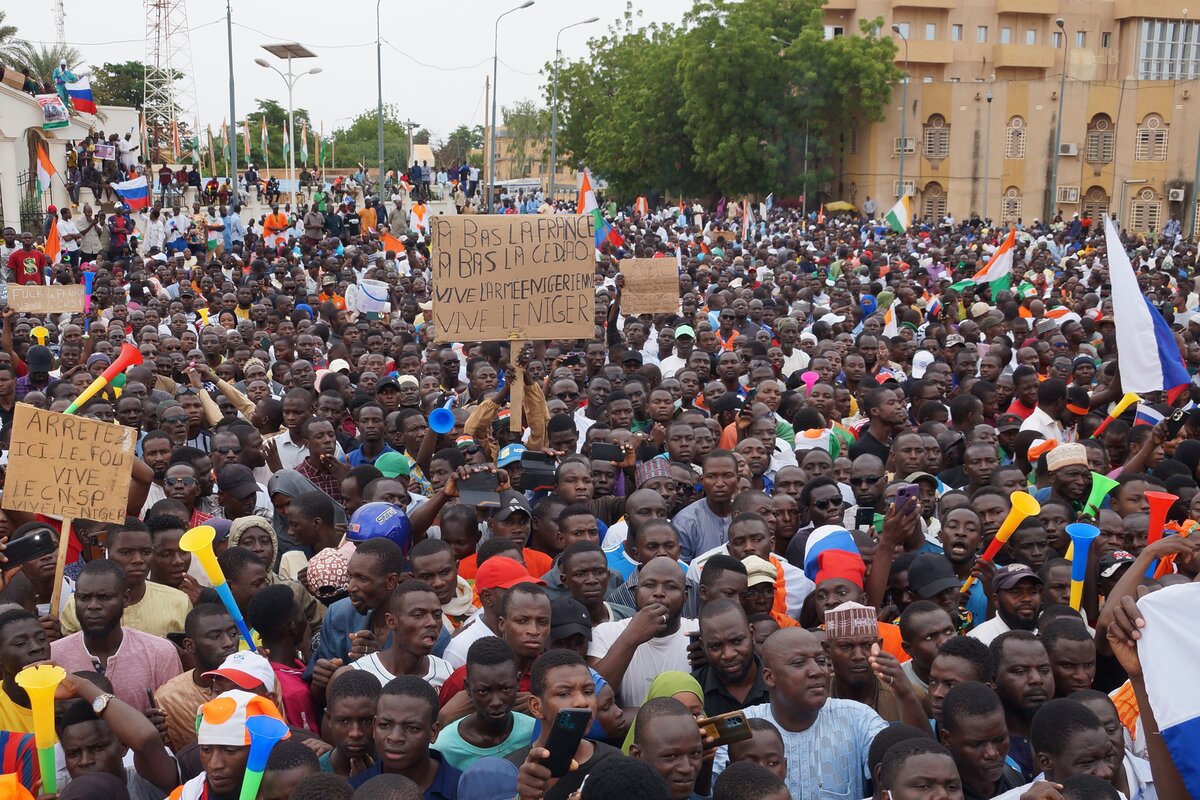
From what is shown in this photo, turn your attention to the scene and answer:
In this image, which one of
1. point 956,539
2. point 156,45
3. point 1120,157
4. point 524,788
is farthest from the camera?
point 156,45

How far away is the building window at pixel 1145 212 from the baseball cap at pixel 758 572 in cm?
5403

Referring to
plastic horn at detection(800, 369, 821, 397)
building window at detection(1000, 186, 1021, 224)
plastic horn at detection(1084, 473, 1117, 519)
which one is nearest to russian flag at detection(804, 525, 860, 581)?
plastic horn at detection(1084, 473, 1117, 519)

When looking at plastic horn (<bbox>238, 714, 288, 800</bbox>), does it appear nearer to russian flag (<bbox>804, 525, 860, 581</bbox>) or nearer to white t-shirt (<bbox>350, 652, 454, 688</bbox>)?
white t-shirt (<bbox>350, 652, 454, 688</bbox>)

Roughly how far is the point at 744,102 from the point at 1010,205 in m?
13.4

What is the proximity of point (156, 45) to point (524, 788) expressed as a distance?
6617 cm

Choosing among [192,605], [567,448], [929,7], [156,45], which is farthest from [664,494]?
[156,45]

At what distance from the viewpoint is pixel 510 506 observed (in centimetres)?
620

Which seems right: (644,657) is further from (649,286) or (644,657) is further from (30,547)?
(649,286)

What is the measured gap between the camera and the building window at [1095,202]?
55250 millimetres

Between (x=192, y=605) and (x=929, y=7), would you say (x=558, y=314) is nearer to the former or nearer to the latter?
(x=192, y=605)

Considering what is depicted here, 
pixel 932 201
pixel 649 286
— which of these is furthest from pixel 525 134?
pixel 649 286

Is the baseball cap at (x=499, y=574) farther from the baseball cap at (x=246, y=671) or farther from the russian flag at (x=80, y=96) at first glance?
the russian flag at (x=80, y=96)

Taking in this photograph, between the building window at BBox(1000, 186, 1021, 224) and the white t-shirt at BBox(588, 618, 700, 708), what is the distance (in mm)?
53098

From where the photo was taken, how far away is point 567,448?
7.96m
